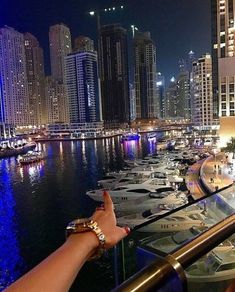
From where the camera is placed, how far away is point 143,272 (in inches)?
22.2

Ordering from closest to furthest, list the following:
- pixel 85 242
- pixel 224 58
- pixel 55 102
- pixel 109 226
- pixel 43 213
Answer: pixel 85 242
pixel 109 226
pixel 43 213
pixel 224 58
pixel 55 102

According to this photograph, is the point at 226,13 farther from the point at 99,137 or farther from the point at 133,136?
the point at 99,137

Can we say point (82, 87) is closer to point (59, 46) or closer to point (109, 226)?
point (59, 46)

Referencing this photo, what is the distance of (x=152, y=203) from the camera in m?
11.8

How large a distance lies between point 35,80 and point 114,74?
21.7 metres

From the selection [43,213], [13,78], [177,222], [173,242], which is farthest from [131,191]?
[13,78]

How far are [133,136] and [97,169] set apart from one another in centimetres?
2920

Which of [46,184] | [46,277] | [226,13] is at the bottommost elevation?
[46,184]

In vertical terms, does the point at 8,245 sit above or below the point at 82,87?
below

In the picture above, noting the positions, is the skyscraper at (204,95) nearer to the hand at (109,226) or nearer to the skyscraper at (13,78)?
the skyscraper at (13,78)

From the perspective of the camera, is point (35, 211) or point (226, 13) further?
point (226, 13)

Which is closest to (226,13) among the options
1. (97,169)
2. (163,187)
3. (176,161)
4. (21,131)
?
(176,161)

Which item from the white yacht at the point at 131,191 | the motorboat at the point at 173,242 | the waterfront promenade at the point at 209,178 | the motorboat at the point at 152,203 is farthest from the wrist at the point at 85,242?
the white yacht at the point at 131,191

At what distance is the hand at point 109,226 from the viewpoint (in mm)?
801
